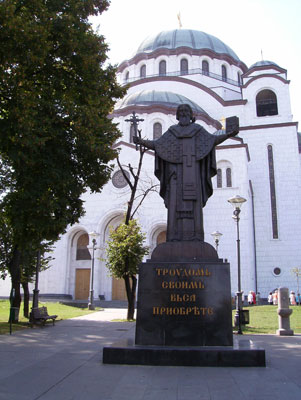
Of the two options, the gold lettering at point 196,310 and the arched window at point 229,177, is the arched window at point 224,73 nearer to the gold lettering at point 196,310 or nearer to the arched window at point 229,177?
the arched window at point 229,177

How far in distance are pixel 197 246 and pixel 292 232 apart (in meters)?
27.2

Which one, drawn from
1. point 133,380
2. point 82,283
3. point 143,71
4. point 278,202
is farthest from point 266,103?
point 133,380

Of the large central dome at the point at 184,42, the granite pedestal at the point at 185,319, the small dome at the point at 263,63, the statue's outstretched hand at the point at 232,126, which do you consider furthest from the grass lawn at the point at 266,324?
the large central dome at the point at 184,42

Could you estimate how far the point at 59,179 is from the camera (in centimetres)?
1119

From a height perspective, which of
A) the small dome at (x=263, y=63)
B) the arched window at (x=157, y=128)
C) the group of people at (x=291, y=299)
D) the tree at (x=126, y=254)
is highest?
the small dome at (x=263, y=63)

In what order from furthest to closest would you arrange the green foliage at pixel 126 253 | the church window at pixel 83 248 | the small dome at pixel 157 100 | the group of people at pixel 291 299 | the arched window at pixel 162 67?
the arched window at pixel 162 67
the small dome at pixel 157 100
the church window at pixel 83 248
the group of people at pixel 291 299
the green foliage at pixel 126 253

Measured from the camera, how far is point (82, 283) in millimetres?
32000

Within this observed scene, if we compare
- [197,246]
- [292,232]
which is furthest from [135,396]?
[292,232]

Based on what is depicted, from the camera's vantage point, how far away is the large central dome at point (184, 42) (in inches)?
1710

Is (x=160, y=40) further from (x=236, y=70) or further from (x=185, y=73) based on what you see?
(x=236, y=70)

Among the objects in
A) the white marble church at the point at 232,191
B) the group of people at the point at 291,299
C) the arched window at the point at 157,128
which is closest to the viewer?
the group of people at the point at 291,299

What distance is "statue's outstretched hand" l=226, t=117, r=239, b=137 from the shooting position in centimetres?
736

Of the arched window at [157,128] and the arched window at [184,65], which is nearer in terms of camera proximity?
the arched window at [157,128]

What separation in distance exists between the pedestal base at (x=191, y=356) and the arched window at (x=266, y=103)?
33677 millimetres
